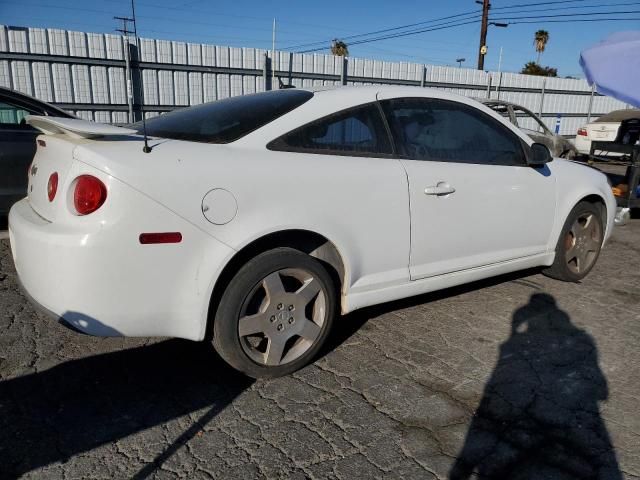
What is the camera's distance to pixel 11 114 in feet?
17.4

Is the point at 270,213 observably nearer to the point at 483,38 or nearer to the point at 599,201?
the point at 599,201

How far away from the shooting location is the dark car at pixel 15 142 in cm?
521

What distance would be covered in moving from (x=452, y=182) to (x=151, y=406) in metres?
2.14

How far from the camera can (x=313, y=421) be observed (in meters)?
2.54

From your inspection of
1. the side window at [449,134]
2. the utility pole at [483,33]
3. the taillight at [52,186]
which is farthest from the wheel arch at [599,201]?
the utility pole at [483,33]

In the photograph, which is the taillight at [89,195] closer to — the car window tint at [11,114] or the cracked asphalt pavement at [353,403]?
the cracked asphalt pavement at [353,403]

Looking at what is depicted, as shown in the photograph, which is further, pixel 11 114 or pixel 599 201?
pixel 11 114

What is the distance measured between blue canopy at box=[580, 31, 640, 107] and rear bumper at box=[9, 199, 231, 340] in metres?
4.59

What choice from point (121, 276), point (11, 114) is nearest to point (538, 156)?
point (121, 276)

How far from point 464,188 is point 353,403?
153 centimetres

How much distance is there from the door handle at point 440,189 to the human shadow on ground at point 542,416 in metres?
1.03

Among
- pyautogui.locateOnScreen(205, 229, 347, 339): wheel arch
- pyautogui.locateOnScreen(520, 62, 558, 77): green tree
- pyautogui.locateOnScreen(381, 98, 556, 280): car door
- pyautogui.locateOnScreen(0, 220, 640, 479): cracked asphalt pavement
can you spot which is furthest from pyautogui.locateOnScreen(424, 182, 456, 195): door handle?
pyautogui.locateOnScreen(520, 62, 558, 77): green tree

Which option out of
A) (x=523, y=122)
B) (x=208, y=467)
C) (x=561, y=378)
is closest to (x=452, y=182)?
(x=561, y=378)

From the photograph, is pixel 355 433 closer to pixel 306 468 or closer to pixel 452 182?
pixel 306 468
